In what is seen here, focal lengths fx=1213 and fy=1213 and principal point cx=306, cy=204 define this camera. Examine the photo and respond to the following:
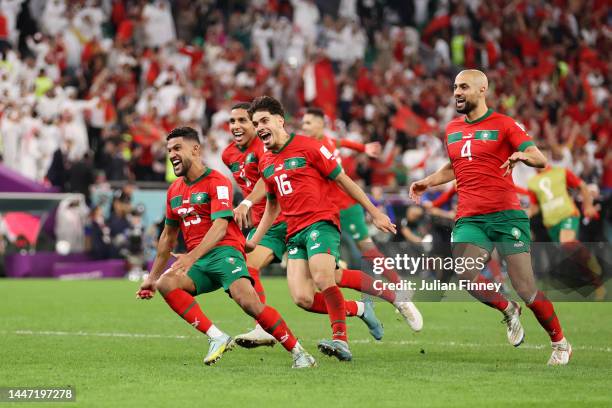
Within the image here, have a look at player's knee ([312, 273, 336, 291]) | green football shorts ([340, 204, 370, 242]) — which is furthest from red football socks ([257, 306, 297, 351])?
green football shorts ([340, 204, 370, 242])

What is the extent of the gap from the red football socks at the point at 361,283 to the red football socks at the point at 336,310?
1.23 meters

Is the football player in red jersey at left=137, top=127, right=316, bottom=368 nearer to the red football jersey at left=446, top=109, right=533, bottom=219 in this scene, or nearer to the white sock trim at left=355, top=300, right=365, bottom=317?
the white sock trim at left=355, top=300, right=365, bottom=317

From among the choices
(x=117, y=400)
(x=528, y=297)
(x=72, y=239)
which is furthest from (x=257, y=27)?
(x=117, y=400)

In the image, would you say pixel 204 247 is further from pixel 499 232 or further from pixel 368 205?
→ pixel 499 232

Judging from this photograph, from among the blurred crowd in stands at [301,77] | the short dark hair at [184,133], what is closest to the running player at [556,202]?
the blurred crowd in stands at [301,77]

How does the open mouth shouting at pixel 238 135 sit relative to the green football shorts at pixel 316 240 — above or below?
above

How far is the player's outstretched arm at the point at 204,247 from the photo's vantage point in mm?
9008

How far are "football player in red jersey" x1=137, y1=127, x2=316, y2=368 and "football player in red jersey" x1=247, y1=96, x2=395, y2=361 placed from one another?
Answer: 45 centimetres

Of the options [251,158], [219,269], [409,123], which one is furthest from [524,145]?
[409,123]

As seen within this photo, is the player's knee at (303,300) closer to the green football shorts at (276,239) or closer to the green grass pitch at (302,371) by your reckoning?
the green grass pitch at (302,371)

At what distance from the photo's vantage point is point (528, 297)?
9.56 metres

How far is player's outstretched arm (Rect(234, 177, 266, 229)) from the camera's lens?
375 inches

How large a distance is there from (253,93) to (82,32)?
3926 mm

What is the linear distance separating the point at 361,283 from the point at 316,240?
1.47 m
